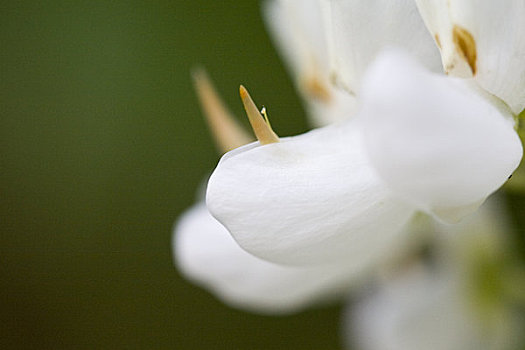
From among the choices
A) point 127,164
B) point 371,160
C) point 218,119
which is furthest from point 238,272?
point 127,164

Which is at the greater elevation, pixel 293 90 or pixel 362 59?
pixel 362 59

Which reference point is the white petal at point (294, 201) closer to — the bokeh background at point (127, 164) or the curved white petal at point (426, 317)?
the curved white petal at point (426, 317)

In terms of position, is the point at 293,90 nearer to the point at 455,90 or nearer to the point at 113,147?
the point at 113,147

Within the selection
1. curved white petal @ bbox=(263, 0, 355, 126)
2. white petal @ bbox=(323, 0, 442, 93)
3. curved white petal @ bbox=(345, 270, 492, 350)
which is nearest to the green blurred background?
curved white petal @ bbox=(345, 270, 492, 350)

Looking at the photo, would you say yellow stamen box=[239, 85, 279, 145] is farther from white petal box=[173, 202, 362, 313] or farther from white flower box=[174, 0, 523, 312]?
white petal box=[173, 202, 362, 313]

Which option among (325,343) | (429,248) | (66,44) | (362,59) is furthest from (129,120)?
(362,59)

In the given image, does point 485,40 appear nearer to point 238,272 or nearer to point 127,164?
point 238,272
